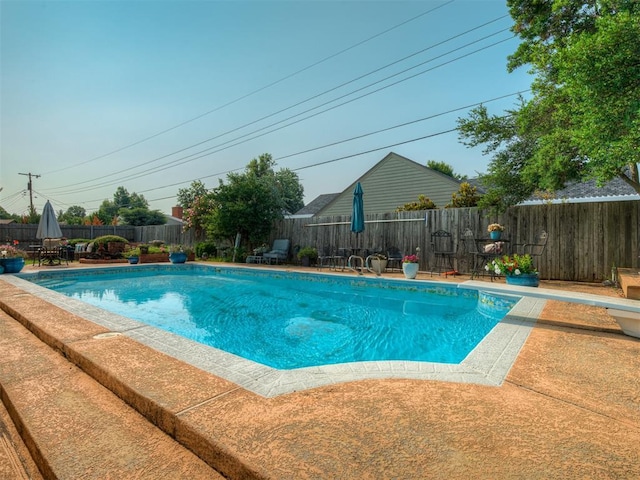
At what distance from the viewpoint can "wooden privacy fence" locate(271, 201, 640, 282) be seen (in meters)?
6.63

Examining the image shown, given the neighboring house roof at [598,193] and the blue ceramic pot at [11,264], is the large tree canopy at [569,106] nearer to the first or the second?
the neighboring house roof at [598,193]

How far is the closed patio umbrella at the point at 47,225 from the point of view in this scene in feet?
34.3

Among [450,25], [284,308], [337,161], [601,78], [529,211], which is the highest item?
[450,25]

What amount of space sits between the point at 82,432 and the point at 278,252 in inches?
406

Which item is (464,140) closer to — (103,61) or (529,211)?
(529,211)

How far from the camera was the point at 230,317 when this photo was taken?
5.09 meters

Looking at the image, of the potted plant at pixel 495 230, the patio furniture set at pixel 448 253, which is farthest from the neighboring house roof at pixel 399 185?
the potted plant at pixel 495 230

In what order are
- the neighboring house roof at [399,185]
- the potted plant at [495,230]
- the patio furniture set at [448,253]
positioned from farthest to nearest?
1. the neighboring house roof at [399,185]
2. the patio furniture set at [448,253]
3. the potted plant at [495,230]

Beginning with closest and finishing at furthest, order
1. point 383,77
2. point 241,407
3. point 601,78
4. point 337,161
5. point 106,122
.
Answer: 1. point 241,407
2. point 601,78
3. point 383,77
4. point 106,122
5. point 337,161

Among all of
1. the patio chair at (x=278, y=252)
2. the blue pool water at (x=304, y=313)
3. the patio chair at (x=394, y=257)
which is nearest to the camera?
the blue pool water at (x=304, y=313)

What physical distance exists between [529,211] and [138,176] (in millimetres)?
29254

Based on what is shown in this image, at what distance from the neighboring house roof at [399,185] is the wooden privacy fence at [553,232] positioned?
17.0 feet

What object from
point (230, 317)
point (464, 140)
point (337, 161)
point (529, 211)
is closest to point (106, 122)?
point (337, 161)

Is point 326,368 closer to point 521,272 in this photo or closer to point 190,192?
point 521,272
